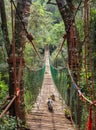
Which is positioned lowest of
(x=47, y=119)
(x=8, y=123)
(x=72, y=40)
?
(x=47, y=119)

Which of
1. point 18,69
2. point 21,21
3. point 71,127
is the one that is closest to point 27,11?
point 21,21

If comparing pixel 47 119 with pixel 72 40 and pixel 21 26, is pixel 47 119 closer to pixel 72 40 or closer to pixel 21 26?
pixel 72 40

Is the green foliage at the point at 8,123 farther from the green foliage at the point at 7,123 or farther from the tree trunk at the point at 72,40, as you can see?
the tree trunk at the point at 72,40

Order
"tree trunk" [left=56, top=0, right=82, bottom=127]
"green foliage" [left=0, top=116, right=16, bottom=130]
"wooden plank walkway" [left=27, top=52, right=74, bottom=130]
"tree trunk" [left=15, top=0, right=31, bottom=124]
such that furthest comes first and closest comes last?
"tree trunk" [left=56, top=0, right=82, bottom=127], "wooden plank walkway" [left=27, top=52, right=74, bottom=130], "tree trunk" [left=15, top=0, right=31, bottom=124], "green foliage" [left=0, top=116, right=16, bottom=130]

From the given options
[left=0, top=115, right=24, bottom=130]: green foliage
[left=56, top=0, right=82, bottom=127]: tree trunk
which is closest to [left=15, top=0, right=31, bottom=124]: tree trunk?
[left=0, top=115, right=24, bottom=130]: green foliage

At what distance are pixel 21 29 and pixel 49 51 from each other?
18.1m

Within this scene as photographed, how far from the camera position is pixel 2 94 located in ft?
17.8

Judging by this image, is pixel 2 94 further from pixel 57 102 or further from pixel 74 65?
pixel 74 65

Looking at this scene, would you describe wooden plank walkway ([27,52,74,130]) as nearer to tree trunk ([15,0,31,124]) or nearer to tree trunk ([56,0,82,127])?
tree trunk ([56,0,82,127])

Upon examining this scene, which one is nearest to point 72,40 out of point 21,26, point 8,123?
point 21,26

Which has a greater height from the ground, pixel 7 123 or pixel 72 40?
pixel 72 40

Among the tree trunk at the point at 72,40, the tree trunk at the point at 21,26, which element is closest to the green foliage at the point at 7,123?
the tree trunk at the point at 21,26

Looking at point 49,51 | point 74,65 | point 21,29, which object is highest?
point 21,29

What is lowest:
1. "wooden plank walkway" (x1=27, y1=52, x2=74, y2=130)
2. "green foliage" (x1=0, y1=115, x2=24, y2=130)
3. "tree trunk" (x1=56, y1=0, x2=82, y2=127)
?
"wooden plank walkway" (x1=27, y1=52, x2=74, y2=130)
